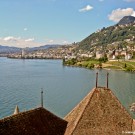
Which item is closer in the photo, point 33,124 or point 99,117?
point 33,124

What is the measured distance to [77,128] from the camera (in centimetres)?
1627

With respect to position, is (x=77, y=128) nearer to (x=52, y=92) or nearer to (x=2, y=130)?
(x=2, y=130)

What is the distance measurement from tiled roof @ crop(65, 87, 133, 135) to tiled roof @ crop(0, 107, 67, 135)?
602 mm

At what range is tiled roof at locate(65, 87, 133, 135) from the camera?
16406mm

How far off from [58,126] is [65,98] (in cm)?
4933

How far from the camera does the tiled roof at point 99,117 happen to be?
53.8 ft

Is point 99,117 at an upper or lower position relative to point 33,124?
upper

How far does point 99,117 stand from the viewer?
54.7 ft

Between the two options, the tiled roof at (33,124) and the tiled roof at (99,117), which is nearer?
the tiled roof at (33,124)

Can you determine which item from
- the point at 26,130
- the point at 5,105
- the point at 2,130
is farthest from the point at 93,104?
the point at 5,105

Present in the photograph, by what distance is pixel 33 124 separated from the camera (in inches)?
625

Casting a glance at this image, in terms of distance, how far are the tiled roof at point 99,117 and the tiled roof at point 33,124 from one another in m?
0.60

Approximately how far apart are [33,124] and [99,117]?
330cm

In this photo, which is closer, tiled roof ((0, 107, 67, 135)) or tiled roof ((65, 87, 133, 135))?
tiled roof ((0, 107, 67, 135))
